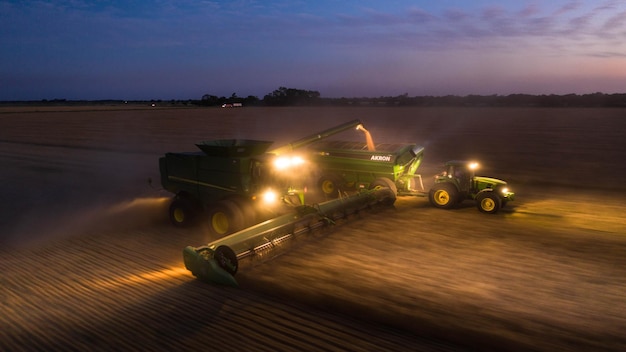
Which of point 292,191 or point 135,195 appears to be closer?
point 292,191

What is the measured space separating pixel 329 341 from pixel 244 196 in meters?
5.26

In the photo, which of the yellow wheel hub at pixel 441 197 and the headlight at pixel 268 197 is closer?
the headlight at pixel 268 197

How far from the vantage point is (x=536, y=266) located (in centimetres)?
854

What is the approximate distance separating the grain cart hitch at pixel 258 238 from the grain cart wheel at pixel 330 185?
8.12 feet

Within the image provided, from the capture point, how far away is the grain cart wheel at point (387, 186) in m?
13.5

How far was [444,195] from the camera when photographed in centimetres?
1315

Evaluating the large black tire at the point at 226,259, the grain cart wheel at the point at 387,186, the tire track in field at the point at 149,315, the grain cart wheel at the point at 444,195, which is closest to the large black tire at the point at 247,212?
the tire track in field at the point at 149,315

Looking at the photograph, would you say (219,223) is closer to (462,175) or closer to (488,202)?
(462,175)

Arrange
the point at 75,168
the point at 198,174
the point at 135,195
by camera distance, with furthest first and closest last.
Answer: the point at 75,168, the point at 135,195, the point at 198,174

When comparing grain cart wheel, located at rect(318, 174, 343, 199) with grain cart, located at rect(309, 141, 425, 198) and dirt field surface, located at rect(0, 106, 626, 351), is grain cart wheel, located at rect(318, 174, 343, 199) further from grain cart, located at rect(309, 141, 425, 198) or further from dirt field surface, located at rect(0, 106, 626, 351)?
dirt field surface, located at rect(0, 106, 626, 351)

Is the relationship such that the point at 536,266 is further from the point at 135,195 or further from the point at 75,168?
the point at 75,168

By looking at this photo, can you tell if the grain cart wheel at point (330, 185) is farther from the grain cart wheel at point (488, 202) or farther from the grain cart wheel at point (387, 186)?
the grain cart wheel at point (488, 202)

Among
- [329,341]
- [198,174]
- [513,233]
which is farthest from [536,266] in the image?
[198,174]

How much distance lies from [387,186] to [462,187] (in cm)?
212
